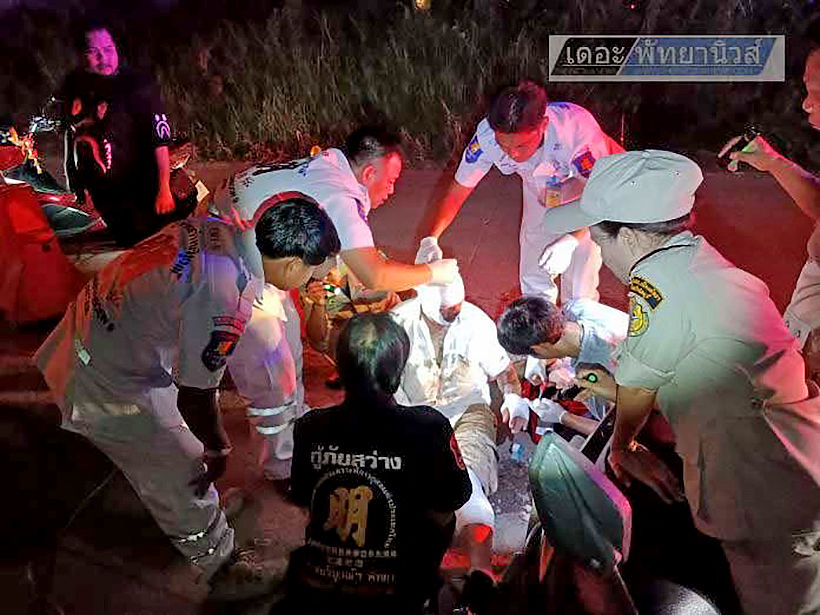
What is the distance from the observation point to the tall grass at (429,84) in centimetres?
950

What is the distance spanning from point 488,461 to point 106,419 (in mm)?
→ 1445

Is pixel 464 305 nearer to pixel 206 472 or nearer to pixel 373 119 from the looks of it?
pixel 206 472

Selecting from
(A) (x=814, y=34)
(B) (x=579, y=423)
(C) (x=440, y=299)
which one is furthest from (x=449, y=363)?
(A) (x=814, y=34)

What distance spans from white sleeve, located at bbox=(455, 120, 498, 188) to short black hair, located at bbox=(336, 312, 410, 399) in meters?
2.11

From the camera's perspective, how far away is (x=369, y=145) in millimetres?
3660

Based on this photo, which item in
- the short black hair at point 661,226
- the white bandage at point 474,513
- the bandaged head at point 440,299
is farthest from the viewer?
the bandaged head at point 440,299

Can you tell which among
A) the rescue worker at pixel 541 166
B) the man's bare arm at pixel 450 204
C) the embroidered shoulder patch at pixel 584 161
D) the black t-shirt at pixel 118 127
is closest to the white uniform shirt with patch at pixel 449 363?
the rescue worker at pixel 541 166

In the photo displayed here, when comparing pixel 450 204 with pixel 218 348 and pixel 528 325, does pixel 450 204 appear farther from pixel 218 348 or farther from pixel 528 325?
pixel 218 348

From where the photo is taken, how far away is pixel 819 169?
8.69 metres

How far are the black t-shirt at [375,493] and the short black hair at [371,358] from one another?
1.8 inches

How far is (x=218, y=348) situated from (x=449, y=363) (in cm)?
124

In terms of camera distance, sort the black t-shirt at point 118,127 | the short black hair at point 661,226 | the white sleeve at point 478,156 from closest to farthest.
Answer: the short black hair at point 661,226, the white sleeve at point 478,156, the black t-shirt at point 118,127

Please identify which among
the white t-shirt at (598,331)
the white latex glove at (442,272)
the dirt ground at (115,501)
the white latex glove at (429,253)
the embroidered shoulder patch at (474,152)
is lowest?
the dirt ground at (115,501)

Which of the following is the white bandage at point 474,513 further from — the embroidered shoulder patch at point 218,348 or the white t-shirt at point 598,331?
the embroidered shoulder patch at point 218,348
